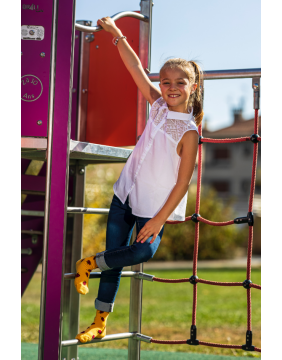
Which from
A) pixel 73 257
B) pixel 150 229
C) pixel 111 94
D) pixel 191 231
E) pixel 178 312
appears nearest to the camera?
pixel 150 229

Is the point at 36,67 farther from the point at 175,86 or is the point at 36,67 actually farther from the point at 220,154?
the point at 220,154

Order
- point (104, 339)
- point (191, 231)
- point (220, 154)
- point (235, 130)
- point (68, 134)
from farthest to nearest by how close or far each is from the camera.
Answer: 1. point (220, 154)
2. point (235, 130)
3. point (191, 231)
4. point (104, 339)
5. point (68, 134)

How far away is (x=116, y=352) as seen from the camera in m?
4.05

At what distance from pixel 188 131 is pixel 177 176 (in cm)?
22

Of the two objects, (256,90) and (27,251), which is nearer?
(256,90)

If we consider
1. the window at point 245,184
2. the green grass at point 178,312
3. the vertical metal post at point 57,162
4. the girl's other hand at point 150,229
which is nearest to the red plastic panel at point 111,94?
the vertical metal post at point 57,162

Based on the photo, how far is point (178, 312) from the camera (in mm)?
10508

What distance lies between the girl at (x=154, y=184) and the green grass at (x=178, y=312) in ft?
9.20

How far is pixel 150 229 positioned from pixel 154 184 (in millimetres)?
244

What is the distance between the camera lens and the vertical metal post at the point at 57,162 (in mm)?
2188

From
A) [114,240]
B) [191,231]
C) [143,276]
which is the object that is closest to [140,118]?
[114,240]

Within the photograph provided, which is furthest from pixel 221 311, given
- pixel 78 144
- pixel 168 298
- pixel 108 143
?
pixel 78 144

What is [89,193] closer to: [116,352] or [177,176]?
[116,352]

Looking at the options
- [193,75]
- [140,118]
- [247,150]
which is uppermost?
[247,150]
